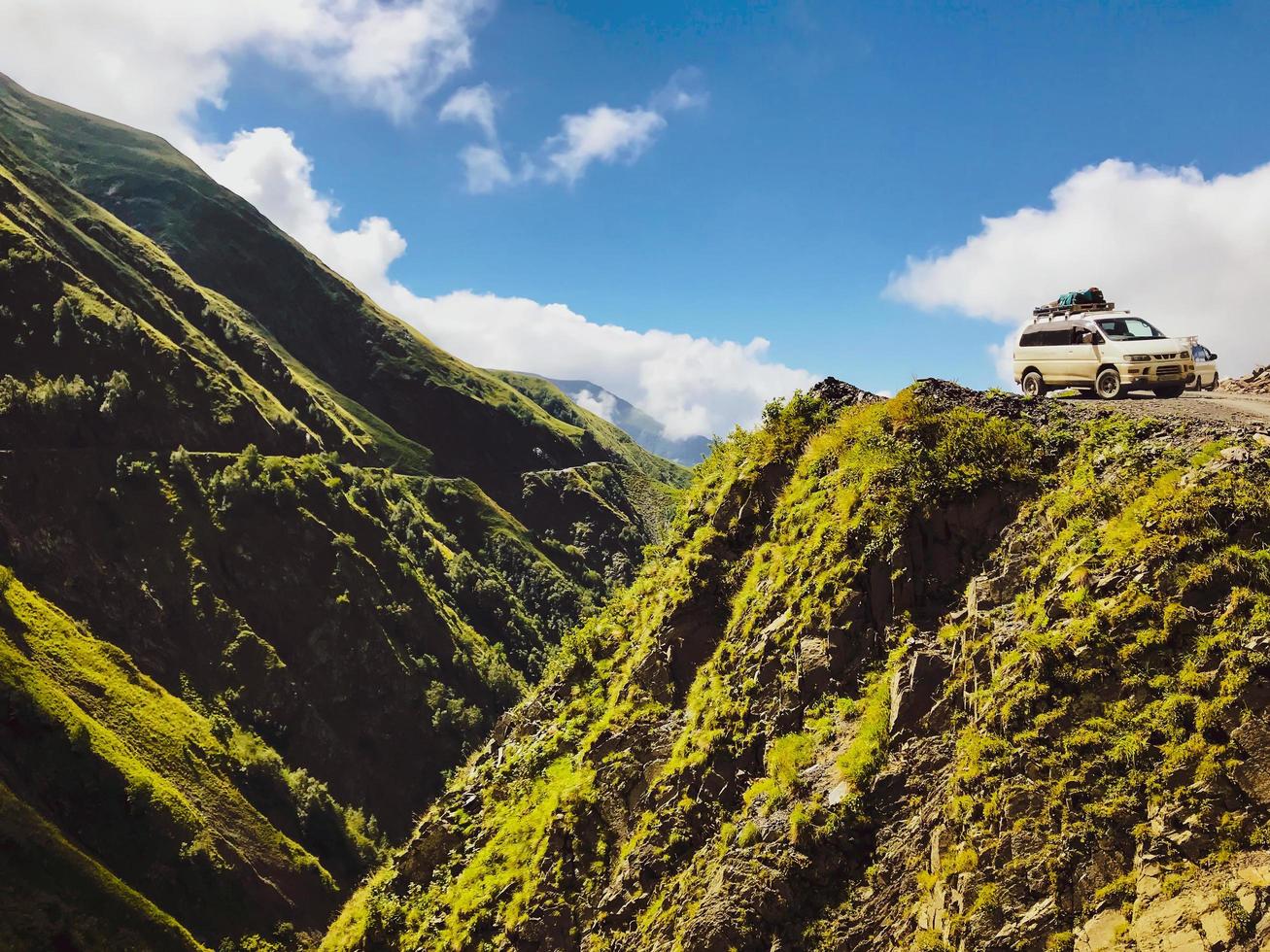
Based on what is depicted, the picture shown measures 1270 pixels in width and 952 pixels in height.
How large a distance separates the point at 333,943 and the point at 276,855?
96.2 m

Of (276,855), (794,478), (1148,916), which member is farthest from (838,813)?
(276,855)

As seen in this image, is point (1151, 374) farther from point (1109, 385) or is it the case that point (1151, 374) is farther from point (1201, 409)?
point (1201, 409)

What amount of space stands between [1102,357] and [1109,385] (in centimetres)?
105

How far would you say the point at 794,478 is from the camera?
20609 mm

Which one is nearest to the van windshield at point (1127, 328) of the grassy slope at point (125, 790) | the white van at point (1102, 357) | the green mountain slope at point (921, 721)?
the white van at point (1102, 357)

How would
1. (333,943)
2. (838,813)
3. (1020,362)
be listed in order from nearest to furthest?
(838,813)
(333,943)
(1020,362)

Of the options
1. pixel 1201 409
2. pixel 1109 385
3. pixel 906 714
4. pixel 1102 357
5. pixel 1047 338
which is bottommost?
pixel 906 714

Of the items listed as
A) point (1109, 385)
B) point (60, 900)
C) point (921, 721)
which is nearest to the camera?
point (921, 721)

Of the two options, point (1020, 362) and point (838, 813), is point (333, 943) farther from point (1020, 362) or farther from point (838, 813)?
point (1020, 362)

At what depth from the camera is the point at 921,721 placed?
43.9ft

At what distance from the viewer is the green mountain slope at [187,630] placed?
282ft

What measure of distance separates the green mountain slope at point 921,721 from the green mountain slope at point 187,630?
84636 mm


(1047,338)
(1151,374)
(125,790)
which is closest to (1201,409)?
(1151,374)

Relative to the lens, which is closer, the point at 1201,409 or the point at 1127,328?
the point at 1201,409
